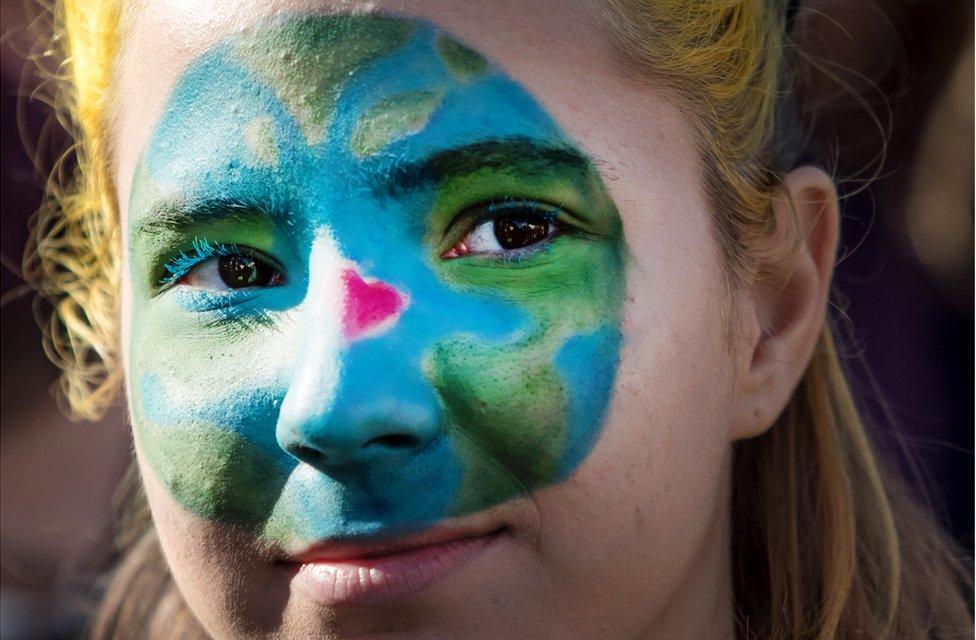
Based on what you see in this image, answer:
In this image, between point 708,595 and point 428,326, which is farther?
point 708,595

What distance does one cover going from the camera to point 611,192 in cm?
144

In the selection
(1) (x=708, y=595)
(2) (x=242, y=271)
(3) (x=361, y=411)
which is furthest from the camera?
(1) (x=708, y=595)

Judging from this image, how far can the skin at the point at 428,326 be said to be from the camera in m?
1.32

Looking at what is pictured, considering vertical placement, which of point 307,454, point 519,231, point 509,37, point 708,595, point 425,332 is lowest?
point 708,595

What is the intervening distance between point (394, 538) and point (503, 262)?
0.38m

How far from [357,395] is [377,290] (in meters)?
0.14

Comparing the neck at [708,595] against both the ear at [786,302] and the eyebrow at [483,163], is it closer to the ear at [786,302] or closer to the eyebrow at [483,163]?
the ear at [786,302]

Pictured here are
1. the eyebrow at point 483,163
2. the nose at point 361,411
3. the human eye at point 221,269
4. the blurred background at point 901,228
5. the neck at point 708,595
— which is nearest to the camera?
the nose at point 361,411

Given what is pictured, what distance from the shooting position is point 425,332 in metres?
1.32

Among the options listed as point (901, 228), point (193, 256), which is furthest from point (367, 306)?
point (901, 228)

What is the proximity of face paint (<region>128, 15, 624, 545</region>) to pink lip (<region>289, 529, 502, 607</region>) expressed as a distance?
4cm

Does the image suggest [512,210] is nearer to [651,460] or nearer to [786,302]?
[651,460]

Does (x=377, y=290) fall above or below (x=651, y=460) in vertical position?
above

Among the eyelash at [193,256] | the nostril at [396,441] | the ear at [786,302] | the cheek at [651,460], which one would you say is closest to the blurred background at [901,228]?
the ear at [786,302]
